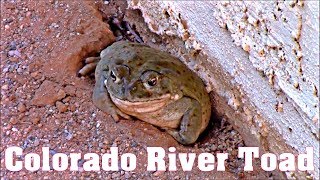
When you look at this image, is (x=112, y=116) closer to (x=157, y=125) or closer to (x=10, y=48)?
(x=157, y=125)

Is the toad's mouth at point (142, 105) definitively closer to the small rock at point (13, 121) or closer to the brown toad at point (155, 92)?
the brown toad at point (155, 92)

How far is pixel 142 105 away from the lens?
3.18 meters

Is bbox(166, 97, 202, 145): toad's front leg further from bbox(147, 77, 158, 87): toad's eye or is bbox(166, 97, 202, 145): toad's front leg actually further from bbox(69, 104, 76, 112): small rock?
bbox(69, 104, 76, 112): small rock

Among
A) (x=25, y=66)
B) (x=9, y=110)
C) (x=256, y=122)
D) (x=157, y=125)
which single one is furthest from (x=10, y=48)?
(x=256, y=122)

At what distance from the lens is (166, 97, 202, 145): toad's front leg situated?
321cm

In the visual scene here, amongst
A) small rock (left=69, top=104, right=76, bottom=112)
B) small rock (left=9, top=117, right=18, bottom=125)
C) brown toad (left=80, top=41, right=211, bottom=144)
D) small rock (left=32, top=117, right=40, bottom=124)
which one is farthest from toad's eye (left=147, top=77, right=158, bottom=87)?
small rock (left=9, top=117, right=18, bottom=125)

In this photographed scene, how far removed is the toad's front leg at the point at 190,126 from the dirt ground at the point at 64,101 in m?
0.05

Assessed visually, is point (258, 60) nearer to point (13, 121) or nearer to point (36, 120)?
point (36, 120)

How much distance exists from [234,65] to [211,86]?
32cm

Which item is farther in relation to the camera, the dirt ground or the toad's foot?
the toad's foot

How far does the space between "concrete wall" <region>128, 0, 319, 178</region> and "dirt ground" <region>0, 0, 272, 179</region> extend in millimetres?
219

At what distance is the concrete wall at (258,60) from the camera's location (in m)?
2.49

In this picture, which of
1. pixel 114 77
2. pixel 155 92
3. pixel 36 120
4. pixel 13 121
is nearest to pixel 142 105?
pixel 155 92

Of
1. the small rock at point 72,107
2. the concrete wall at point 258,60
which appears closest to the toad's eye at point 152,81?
the concrete wall at point 258,60
